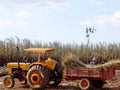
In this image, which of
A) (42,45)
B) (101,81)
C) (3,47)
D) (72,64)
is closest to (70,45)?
(42,45)

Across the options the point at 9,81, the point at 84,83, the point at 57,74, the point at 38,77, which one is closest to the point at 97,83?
the point at 84,83

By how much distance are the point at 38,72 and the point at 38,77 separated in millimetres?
264

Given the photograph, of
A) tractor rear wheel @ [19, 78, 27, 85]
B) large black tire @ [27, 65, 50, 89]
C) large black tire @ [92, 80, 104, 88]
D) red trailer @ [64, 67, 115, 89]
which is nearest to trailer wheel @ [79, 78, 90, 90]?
red trailer @ [64, 67, 115, 89]

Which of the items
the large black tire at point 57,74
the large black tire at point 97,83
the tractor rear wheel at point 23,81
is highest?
the large black tire at point 57,74

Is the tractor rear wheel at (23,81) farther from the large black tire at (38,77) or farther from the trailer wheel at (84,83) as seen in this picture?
the trailer wheel at (84,83)

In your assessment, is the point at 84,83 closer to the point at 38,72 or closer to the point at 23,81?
the point at 38,72

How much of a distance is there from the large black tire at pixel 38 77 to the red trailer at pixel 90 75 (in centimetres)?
115

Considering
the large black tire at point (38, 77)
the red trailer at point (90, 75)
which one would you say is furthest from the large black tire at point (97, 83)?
the large black tire at point (38, 77)

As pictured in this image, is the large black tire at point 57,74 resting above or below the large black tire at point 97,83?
above

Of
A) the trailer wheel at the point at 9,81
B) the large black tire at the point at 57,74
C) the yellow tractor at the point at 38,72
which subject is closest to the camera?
the yellow tractor at the point at 38,72

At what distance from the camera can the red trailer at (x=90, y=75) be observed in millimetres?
19812

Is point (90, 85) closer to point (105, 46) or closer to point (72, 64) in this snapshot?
point (72, 64)

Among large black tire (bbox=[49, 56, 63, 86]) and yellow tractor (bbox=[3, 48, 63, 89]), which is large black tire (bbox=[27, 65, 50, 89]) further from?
large black tire (bbox=[49, 56, 63, 86])

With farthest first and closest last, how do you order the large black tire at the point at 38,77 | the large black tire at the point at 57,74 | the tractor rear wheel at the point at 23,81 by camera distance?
the tractor rear wheel at the point at 23,81 < the large black tire at the point at 57,74 < the large black tire at the point at 38,77
